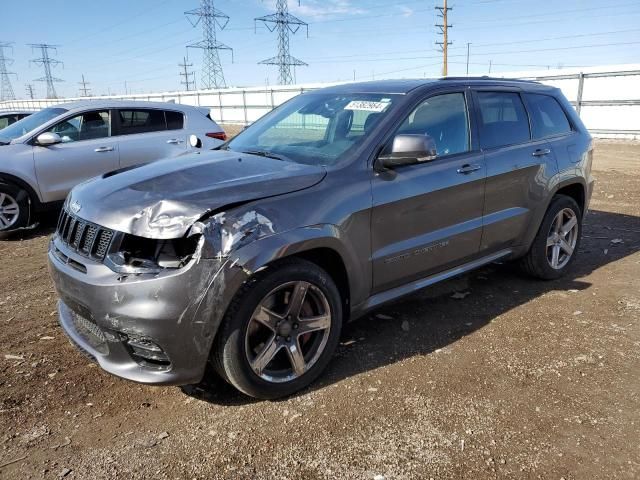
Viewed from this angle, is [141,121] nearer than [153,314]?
No

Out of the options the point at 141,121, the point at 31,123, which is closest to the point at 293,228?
the point at 141,121

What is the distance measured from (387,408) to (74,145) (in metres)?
6.12

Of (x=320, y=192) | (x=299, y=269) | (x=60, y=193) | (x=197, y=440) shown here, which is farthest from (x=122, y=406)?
(x=60, y=193)

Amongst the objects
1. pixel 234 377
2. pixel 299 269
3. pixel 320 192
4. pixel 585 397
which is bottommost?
pixel 585 397

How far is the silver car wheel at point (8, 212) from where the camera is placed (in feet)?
22.0

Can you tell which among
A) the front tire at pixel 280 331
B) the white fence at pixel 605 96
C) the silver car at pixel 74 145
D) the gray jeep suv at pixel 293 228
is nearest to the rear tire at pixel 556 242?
the gray jeep suv at pixel 293 228

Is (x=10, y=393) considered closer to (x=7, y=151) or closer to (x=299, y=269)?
(x=299, y=269)

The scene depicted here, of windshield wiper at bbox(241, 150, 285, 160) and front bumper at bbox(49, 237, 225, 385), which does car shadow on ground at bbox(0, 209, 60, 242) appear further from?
front bumper at bbox(49, 237, 225, 385)

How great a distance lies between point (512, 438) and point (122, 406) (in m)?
2.20

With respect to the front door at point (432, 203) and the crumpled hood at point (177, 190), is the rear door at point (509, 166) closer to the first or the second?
the front door at point (432, 203)

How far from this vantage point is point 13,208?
6.76 metres

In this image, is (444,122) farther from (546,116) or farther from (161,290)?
(161,290)

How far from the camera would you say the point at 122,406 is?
9.75ft

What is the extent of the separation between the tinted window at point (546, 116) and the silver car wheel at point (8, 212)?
6.38 metres
